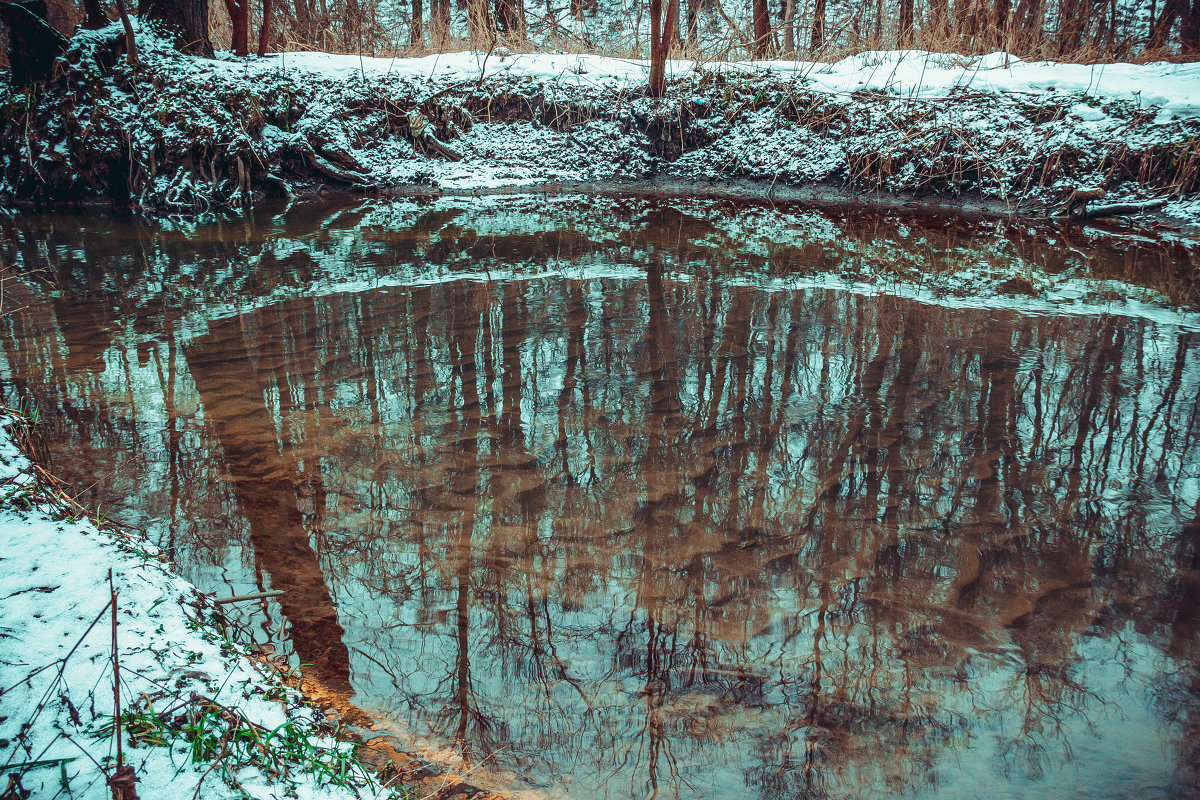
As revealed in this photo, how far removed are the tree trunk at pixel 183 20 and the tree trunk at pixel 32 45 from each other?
121 centimetres

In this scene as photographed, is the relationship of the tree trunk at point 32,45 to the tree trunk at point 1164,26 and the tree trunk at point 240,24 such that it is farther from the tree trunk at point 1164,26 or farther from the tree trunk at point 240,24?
the tree trunk at point 1164,26

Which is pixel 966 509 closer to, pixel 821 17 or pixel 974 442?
pixel 974 442

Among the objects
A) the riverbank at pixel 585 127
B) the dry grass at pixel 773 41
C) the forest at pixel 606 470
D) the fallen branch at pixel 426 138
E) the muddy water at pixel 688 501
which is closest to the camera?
the forest at pixel 606 470

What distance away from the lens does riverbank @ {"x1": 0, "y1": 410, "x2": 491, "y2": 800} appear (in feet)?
5.48

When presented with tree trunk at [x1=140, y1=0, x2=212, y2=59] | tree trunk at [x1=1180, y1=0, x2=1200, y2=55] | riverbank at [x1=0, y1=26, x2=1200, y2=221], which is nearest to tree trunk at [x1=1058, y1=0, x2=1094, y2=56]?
tree trunk at [x1=1180, y1=0, x2=1200, y2=55]

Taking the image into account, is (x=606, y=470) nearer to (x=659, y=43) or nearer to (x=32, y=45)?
(x=659, y=43)

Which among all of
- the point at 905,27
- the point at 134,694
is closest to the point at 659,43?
the point at 905,27

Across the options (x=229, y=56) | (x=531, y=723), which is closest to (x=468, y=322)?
(x=531, y=723)

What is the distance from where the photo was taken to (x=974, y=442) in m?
3.92

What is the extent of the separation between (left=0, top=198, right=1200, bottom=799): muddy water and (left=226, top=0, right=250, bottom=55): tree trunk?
19.7 feet

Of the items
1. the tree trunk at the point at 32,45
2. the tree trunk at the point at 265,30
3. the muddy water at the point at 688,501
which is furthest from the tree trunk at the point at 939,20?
the tree trunk at the point at 32,45

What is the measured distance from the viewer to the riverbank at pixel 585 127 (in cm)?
934

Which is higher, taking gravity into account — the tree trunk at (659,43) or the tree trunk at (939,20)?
the tree trunk at (939,20)

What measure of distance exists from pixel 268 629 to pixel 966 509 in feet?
Result: 9.60
